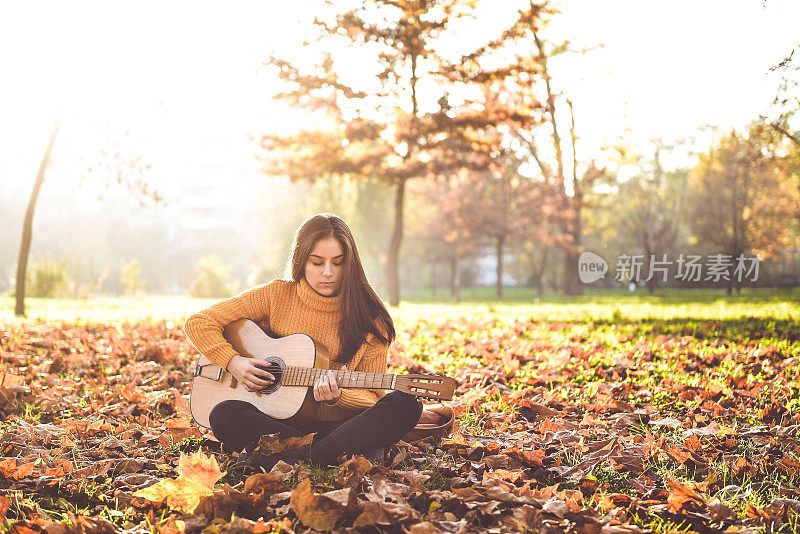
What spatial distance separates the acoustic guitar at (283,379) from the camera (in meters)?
3.12

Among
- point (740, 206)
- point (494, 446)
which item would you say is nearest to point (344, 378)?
point (494, 446)

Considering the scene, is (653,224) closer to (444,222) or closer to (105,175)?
(444,222)

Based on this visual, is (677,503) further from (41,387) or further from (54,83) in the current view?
(54,83)

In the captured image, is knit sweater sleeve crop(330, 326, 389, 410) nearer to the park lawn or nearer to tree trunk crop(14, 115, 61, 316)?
the park lawn

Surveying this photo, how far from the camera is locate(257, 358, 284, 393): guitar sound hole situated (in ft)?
11.3

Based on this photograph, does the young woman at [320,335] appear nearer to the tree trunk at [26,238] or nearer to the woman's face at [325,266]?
the woman's face at [325,266]

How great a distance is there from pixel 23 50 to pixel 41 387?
1018 cm

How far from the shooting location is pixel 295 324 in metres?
3.67

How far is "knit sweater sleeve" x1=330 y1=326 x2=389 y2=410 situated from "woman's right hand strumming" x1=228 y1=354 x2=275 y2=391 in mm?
395

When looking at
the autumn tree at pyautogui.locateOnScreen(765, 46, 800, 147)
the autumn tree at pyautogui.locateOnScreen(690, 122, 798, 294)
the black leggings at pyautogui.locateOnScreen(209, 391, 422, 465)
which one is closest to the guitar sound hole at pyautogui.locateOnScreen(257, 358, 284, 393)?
the black leggings at pyautogui.locateOnScreen(209, 391, 422, 465)

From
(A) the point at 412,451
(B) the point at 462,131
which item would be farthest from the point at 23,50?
(A) the point at 412,451
